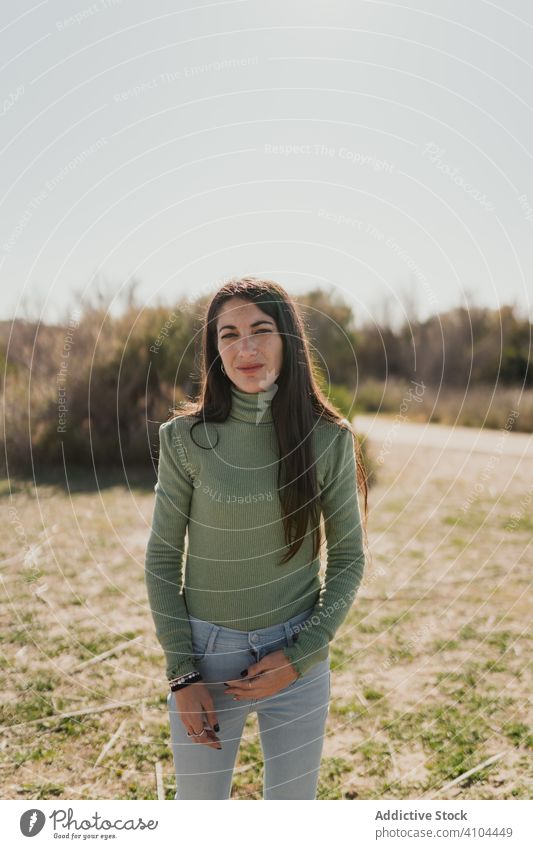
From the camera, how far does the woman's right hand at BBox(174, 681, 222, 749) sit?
160cm

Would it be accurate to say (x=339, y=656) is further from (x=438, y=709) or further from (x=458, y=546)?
(x=458, y=546)

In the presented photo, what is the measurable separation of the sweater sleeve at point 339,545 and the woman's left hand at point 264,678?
0.23 feet

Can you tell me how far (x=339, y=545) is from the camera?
66.7 inches

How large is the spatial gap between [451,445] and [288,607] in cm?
913

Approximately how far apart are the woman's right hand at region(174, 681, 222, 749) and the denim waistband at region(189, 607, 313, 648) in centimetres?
12

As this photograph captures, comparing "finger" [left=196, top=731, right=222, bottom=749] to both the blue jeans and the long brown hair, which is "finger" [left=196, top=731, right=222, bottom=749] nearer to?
the blue jeans

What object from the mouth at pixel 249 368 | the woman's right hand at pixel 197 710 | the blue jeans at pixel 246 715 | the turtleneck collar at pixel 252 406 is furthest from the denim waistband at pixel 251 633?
the mouth at pixel 249 368

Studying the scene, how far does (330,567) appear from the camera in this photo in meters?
1.71

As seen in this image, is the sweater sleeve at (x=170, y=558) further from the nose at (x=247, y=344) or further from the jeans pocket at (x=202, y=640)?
the nose at (x=247, y=344)

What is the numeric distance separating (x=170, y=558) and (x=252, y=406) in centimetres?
42

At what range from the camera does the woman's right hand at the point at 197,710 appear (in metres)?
1.60
